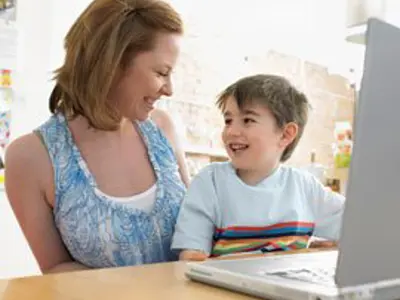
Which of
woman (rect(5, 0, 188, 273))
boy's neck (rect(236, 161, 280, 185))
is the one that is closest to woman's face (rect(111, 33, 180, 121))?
woman (rect(5, 0, 188, 273))

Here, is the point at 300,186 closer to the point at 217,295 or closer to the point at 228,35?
the point at 217,295

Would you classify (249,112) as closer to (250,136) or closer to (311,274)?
(250,136)

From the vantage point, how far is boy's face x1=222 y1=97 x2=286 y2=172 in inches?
53.2

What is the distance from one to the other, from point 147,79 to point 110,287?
0.67 m

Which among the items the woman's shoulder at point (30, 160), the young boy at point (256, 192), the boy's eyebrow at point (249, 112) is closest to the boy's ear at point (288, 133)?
the young boy at point (256, 192)

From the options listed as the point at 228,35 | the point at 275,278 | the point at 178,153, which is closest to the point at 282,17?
the point at 228,35

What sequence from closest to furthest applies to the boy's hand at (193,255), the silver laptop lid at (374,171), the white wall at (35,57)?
1. the silver laptop lid at (374,171)
2. the boy's hand at (193,255)
3. the white wall at (35,57)

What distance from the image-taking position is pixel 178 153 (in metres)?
1.52

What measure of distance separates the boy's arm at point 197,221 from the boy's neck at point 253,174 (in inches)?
3.3

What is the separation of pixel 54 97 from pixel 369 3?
183cm

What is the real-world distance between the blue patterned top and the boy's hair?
0.30 meters

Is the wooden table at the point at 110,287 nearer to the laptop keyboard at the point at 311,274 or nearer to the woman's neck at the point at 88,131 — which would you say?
the laptop keyboard at the point at 311,274

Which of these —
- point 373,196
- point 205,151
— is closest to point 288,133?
point 373,196

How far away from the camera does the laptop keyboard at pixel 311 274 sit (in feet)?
→ 2.11
